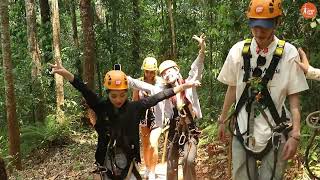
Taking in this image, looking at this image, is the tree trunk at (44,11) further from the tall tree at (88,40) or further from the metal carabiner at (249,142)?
the metal carabiner at (249,142)

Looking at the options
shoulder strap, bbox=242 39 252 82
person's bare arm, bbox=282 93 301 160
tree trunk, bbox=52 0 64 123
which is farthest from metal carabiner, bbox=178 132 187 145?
tree trunk, bbox=52 0 64 123

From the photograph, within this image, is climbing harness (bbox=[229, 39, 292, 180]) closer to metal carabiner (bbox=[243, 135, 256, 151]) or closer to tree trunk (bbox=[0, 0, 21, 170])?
metal carabiner (bbox=[243, 135, 256, 151])

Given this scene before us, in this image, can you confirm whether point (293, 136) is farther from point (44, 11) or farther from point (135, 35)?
point (44, 11)

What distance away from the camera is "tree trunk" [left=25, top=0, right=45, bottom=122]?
16.2 m

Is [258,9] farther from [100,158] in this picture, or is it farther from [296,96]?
[100,158]

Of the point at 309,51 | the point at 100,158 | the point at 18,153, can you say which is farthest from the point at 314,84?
the point at 18,153

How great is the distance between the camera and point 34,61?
16.5 meters

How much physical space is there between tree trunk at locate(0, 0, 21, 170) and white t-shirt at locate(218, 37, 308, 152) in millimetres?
8366

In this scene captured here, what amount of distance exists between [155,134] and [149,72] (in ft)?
3.69

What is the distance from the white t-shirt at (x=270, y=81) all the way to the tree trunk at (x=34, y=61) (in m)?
13.0

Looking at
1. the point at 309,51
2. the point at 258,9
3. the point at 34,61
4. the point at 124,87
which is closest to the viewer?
the point at 258,9

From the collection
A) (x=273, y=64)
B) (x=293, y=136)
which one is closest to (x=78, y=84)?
(x=273, y=64)

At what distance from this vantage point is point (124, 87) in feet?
17.8

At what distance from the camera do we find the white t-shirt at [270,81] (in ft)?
13.7
